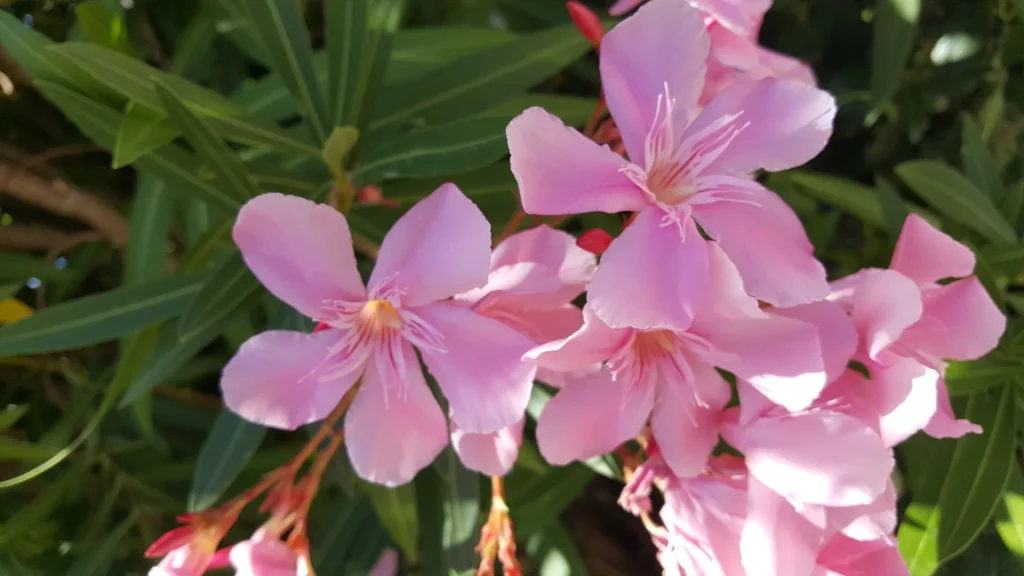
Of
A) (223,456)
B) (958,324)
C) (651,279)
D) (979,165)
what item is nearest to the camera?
(651,279)

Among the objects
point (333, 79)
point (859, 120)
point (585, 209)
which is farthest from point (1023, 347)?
point (333, 79)

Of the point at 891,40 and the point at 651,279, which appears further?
the point at 891,40

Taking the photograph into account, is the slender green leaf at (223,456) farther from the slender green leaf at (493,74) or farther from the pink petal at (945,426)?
the pink petal at (945,426)

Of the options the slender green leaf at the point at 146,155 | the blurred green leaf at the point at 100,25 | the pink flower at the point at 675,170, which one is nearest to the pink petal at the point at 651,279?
the pink flower at the point at 675,170

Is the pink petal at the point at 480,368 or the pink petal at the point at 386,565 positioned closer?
the pink petal at the point at 480,368

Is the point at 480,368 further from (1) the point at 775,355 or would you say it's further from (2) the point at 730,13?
(2) the point at 730,13

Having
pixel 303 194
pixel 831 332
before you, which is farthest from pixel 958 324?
pixel 303 194

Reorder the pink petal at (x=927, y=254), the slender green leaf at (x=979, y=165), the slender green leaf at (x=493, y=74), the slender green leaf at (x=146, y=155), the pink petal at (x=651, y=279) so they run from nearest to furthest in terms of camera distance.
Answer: the pink petal at (x=651, y=279), the pink petal at (x=927, y=254), the slender green leaf at (x=146, y=155), the slender green leaf at (x=493, y=74), the slender green leaf at (x=979, y=165)
